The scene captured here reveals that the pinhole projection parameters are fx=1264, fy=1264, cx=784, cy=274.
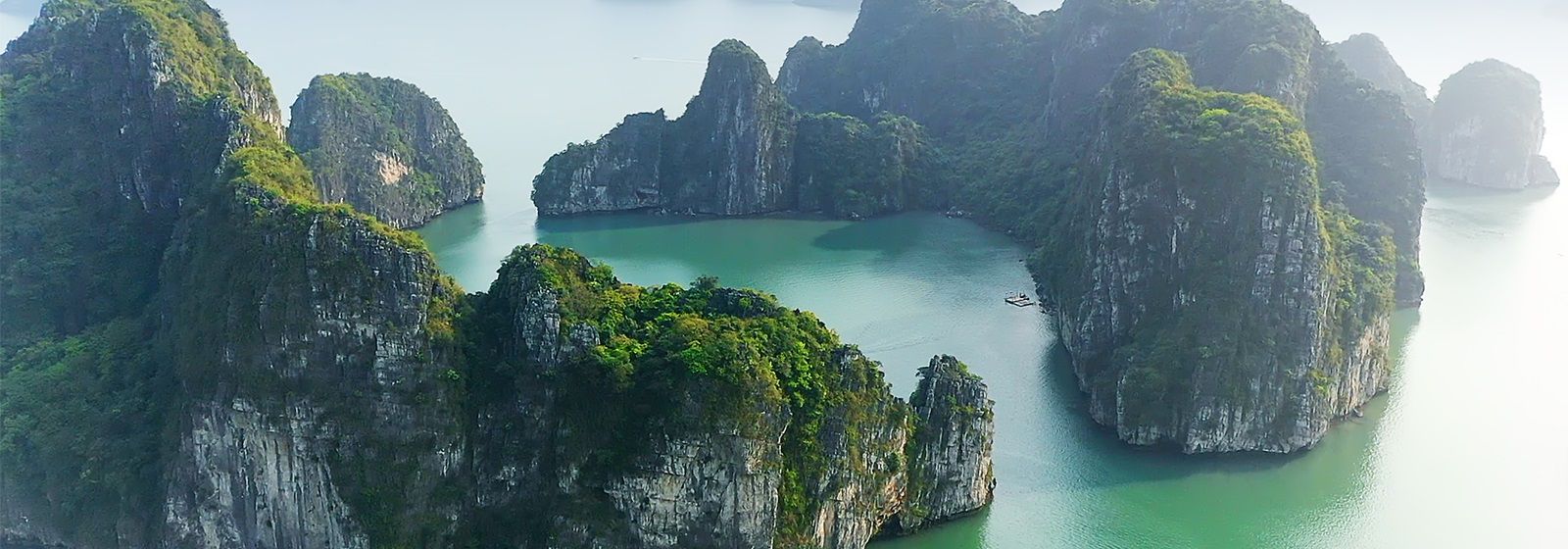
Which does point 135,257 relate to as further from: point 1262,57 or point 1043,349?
point 1262,57

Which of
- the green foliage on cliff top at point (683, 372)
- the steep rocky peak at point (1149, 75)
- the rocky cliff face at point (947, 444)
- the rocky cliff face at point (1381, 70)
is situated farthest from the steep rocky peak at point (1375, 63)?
the green foliage on cliff top at point (683, 372)

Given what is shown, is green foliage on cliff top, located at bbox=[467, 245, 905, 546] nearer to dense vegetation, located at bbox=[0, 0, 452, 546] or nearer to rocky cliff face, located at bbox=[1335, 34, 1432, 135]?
dense vegetation, located at bbox=[0, 0, 452, 546]

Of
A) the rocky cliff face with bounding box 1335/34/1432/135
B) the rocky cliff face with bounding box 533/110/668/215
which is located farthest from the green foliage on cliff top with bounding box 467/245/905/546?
the rocky cliff face with bounding box 1335/34/1432/135

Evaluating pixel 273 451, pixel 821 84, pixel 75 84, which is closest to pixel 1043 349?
pixel 273 451

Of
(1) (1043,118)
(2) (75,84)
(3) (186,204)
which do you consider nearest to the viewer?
(3) (186,204)

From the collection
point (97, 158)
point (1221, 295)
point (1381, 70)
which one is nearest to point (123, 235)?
point (97, 158)
